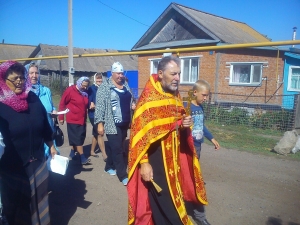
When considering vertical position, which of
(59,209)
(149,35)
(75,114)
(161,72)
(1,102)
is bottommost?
(59,209)

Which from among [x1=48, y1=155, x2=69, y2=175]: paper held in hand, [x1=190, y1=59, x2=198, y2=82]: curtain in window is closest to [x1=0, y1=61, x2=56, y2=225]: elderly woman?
[x1=48, y1=155, x2=69, y2=175]: paper held in hand

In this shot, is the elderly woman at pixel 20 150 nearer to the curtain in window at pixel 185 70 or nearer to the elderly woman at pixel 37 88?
the elderly woman at pixel 37 88

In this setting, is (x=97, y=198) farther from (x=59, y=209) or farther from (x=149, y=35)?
(x=149, y=35)

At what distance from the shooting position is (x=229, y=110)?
11258 millimetres

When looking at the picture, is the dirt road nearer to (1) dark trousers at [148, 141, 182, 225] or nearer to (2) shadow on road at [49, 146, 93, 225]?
(2) shadow on road at [49, 146, 93, 225]

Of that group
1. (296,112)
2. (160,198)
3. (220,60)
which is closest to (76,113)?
(160,198)

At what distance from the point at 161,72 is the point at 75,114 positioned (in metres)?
3.42

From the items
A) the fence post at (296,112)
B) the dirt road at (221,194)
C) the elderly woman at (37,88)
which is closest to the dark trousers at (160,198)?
the dirt road at (221,194)

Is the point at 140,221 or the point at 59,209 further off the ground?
the point at 140,221

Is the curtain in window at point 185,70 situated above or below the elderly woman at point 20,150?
above

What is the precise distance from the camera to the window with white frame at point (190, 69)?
16234 millimetres

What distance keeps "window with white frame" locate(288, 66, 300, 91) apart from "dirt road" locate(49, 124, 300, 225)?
8718 mm

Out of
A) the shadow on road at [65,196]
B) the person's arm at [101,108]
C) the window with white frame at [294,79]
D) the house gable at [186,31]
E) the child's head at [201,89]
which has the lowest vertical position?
the shadow on road at [65,196]

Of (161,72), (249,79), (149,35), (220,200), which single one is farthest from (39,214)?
(149,35)
